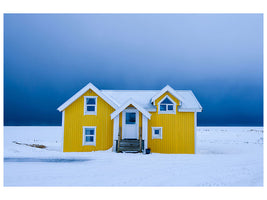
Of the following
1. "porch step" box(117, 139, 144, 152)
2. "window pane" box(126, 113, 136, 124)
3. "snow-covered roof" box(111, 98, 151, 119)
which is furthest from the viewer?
"window pane" box(126, 113, 136, 124)

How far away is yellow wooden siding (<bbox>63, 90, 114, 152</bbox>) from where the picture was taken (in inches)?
724

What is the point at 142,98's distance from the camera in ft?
69.2

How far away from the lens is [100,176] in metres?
9.31

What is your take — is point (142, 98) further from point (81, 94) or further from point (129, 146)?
point (81, 94)

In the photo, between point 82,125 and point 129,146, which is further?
point 82,125

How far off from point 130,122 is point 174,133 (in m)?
4.52

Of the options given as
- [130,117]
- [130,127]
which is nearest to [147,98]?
[130,117]

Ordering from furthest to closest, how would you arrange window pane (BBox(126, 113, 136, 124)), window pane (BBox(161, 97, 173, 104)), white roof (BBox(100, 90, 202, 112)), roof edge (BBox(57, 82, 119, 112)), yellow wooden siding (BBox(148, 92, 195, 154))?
window pane (BBox(161, 97, 173, 104)) < window pane (BBox(126, 113, 136, 124)) < white roof (BBox(100, 90, 202, 112)) < yellow wooden siding (BBox(148, 92, 195, 154)) < roof edge (BBox(57, 82, 119, 112))

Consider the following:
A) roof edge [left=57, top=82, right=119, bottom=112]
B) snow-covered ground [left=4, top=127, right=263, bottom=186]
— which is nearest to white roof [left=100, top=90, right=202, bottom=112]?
roof edge [left=57, top=82, right=119, bottom=112]

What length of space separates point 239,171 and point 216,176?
1.82m

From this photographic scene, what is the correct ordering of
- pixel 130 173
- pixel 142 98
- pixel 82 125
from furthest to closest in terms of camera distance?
1. pixel 142 98
2. pixel 82 125
3. pixel 130 173

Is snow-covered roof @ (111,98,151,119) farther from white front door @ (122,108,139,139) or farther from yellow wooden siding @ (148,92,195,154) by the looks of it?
yellow wooden siding @ (148,92,195,154)

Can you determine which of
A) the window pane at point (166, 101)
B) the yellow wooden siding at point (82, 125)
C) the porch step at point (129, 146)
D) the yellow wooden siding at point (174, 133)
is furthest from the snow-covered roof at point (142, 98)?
the porch step at point (129, 146)

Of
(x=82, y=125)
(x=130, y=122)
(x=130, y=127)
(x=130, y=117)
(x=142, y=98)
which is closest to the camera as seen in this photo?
(x=130, y=127)
